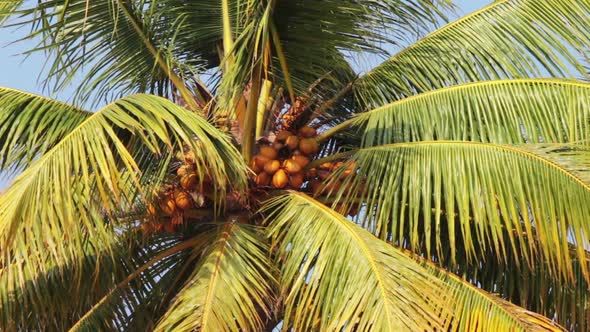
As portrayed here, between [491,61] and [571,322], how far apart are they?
201cm

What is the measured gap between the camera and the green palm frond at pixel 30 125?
24.7 feet

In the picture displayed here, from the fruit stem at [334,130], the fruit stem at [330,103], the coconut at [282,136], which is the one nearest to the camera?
the coconut at [282,136]

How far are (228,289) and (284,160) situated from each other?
4.15ft

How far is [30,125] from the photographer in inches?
298

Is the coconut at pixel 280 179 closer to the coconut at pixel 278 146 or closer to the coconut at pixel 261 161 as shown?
the coconut at pixel 261 161

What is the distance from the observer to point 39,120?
7660 mm

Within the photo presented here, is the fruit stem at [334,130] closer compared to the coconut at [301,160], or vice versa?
the coconut at [301,160]

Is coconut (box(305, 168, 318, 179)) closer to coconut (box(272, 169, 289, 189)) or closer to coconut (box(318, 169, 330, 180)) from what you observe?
coconut (box(318, 169, 330, 180))

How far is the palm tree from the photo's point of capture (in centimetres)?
668

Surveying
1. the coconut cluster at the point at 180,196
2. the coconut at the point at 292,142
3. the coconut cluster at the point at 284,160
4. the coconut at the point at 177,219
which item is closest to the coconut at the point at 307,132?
the coconut cluster at the point at 284,160

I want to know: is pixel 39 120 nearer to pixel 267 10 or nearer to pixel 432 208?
pixel 267 10

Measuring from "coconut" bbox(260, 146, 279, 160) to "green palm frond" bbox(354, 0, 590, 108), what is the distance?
1084 millimetres

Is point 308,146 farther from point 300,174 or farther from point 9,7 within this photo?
point 9,7

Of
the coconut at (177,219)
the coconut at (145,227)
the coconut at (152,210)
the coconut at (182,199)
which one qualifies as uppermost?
the coconut at (182,199)
